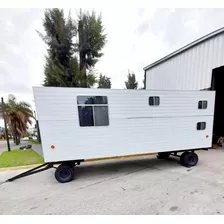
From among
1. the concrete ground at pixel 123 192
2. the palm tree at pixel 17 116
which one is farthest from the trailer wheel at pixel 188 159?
the palm tree at pixel 17 116

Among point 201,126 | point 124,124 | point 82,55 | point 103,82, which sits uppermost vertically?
point 82,55

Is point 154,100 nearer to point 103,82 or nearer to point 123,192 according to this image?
point 123,192

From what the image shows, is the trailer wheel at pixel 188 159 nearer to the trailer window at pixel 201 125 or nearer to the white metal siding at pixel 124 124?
the white metal siding at pixel 124 124

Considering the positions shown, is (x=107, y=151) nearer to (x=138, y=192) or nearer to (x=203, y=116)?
(x=138, y=192)

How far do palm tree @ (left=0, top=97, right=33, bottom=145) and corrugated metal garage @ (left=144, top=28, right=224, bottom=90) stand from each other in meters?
10.8

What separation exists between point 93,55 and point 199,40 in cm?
637

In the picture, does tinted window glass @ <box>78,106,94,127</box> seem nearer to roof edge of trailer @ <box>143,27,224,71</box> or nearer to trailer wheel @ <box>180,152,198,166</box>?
trailer wheel @ <box>180,152,198,166</box>

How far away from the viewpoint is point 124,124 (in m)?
3.75

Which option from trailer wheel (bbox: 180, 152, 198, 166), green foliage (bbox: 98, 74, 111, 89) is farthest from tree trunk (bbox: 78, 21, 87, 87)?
trailer wheel (bbox: 180, 152, 198, 166)

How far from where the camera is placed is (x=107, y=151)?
12.0 ft

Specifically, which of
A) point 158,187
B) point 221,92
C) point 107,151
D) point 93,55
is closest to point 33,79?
point 93,55

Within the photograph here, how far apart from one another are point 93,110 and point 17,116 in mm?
9151

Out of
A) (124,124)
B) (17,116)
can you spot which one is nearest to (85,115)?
(124,124)

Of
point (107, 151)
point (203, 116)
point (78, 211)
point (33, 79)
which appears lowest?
point (78, 211)
